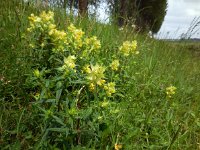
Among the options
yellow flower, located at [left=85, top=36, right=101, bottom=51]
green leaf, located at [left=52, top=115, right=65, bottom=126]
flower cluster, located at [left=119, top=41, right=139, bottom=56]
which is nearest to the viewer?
green leaf, located at [left=52, top=115, right=65, bottom=126]

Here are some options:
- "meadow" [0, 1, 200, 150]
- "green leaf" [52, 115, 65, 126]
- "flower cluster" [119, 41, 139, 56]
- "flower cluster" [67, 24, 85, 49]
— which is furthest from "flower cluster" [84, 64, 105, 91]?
"flower cluster" [119, 41, 139, 56]

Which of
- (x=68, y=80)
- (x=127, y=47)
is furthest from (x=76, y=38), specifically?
(x=127, y=47)

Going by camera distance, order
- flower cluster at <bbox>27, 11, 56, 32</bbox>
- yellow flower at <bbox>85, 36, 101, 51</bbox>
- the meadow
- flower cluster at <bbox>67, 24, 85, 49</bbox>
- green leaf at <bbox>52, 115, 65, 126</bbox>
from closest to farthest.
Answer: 1. green leaf at <bbox>52, 115, 65, 126</bbox>
2. the meadow
3. flower cluster at <bbox>27, 11, 56, 32</bbox>
4. flower cluster at <bbox>67, 24, 85, 49</bbox>
5. yellow flower at <bbox>85, 36, 101, 51</bbox>

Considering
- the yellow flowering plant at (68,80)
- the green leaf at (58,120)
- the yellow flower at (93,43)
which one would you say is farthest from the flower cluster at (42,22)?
the green leaf at (58,120)

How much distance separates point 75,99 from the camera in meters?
1.75

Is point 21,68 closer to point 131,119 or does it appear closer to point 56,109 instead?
point 56,109

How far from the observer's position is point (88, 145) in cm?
175

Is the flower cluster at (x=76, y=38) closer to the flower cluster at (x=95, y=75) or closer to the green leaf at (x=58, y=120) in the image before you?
the flower cluster at (x=95, y=75)

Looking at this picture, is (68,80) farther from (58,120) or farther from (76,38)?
(76,38)

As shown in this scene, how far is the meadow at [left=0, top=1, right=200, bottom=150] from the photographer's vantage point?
68.8 inches

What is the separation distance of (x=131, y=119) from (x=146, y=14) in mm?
19706

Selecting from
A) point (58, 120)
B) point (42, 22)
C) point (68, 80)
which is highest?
point (42, 22)

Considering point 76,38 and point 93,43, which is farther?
point 93,43

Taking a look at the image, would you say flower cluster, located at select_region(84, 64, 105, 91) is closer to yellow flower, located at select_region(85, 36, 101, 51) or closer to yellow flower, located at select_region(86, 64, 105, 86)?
yellow flower, located at select_region(86, 64, 105, 86)
